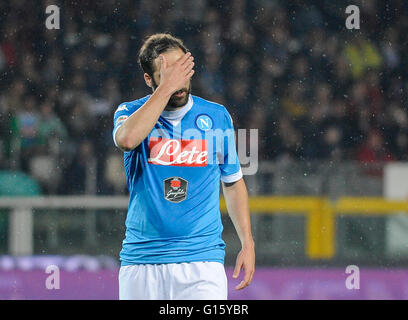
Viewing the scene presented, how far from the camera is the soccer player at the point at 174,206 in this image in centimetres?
340

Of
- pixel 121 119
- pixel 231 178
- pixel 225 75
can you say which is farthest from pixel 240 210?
pixel 225 75

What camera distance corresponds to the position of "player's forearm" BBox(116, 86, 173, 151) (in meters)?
3.15

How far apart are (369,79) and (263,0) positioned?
1.85m

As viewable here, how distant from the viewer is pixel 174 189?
338 cm

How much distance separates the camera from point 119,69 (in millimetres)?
10562

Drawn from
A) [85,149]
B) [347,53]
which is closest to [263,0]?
[347,53]

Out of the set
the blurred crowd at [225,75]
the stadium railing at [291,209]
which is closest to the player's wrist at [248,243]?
the stadium railing at [291,209]

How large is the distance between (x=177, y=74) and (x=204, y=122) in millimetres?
367

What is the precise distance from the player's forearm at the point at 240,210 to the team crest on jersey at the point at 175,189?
25cm

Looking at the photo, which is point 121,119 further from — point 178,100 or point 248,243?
point 248,243

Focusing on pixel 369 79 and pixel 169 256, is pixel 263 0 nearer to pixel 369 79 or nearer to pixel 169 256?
pixel 369 79

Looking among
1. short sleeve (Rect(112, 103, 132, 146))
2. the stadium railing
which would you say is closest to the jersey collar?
short sleeve (Rect(112, 103, 132, 146))

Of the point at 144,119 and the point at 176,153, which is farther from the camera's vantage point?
the point at 176,153

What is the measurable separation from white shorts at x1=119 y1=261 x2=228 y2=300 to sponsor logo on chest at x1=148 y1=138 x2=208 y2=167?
38 centimetres
